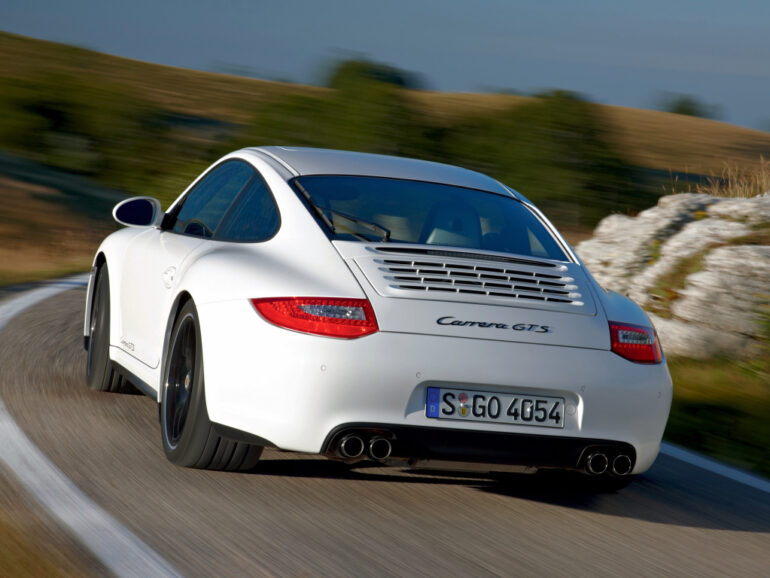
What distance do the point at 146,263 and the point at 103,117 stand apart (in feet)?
150

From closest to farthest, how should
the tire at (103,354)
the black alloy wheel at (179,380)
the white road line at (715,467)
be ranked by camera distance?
the black alloy wheel at (179,380) < the white road line at (715,467) < the tire at (103,354)

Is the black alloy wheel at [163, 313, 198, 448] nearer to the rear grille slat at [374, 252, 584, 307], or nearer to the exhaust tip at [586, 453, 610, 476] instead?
the rear grille slat at [374, 252, 584, 307]

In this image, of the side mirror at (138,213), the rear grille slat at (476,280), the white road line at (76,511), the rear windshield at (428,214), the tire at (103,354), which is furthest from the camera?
the tire at (103,354)

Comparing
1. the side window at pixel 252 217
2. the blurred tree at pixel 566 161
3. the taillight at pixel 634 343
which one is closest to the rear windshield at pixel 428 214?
the side window at pixel 252 217

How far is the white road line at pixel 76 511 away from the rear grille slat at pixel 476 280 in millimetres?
1398

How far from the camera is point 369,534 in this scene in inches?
168

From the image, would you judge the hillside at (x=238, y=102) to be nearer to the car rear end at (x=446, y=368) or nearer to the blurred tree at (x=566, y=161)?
the blurred tree at (x=566, y=161)

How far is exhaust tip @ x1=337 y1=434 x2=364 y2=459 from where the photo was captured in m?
4.40

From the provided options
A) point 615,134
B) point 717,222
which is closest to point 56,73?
point 615,134

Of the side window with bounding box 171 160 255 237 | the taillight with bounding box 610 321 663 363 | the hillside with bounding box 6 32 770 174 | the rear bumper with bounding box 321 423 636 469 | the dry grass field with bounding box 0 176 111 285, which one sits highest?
the side window with bounding box 171 160 255 237

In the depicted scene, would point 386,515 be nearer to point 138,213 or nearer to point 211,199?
point 211,199

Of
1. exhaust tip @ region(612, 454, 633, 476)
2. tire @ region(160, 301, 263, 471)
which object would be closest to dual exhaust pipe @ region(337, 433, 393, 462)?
tire @ region(160, 301, 263, 471)

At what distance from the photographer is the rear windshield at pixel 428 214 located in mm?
5184

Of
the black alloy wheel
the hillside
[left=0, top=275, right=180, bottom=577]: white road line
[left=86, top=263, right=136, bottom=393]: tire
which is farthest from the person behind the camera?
the hillside
